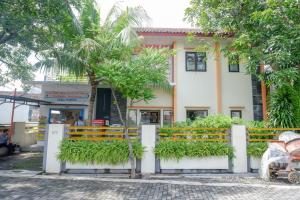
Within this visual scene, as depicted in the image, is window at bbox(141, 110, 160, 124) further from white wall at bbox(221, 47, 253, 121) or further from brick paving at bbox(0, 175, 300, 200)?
brick paving at bbox(0, 175, 300, 200)

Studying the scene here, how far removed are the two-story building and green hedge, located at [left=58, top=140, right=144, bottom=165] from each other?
5619 millimetres

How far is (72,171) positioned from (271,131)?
25.5 feet

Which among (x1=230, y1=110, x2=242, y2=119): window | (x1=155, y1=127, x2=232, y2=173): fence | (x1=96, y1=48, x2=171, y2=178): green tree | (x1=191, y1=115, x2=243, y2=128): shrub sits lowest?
(x1=155, y1=127, x2=232, y2=173): fence

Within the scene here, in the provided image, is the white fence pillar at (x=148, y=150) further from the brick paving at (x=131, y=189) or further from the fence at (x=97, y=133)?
the brick paving at (x=131, y=189)

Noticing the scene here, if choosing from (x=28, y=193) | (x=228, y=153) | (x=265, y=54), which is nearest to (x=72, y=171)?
(x=28, y=193)

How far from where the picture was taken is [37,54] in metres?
11.6

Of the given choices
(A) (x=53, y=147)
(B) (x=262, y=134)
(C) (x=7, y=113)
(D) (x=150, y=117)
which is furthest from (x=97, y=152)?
(C) (x=7, y=113)

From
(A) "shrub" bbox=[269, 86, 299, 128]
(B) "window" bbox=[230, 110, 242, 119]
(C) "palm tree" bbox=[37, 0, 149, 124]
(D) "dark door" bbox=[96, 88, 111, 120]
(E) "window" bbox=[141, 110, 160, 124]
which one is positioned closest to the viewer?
(C) "palm tree" bbox=[37, 0, 149, 124]

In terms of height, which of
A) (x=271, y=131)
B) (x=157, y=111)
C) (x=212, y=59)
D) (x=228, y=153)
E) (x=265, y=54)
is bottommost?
(x=228, y=153)

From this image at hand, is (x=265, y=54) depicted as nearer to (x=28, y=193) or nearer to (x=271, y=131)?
(x=271, y=131)

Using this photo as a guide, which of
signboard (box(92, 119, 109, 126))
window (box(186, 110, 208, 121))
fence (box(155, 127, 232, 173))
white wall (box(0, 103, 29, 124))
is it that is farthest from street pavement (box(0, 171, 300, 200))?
white wall (box(0, 103, 29, 124))

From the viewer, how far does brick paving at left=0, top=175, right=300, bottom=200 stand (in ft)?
20.4

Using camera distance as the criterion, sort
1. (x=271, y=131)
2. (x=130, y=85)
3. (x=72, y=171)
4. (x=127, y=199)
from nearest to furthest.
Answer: (x=127, y=199)
(x=130, y=85)
(x=72, y=171)
(x=271, y=131)

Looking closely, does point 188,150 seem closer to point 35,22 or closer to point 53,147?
point 53,147
